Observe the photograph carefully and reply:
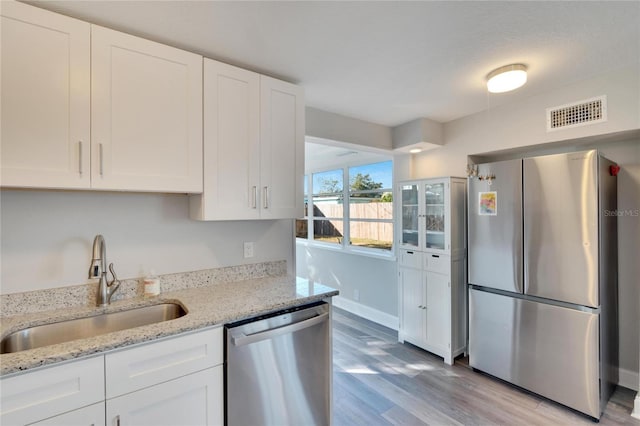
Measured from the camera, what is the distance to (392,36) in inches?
66.4

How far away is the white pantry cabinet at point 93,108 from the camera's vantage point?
4.36ft

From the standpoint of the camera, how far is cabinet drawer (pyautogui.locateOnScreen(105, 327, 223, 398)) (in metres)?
1.24

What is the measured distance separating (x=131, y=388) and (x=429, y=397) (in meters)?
2.09

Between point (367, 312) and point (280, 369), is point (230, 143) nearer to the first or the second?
point (280, 369)

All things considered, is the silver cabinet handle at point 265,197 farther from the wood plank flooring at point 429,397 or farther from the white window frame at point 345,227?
the white window frame at point 345,227

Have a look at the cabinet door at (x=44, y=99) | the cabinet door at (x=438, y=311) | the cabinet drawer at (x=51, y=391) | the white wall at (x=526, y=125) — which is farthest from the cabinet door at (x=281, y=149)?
the white wall at (x=526, y=125)

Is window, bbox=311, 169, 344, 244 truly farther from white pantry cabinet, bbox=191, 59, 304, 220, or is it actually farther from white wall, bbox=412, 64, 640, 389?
white pantry cabinet, bbox=191, 59, 304, 220

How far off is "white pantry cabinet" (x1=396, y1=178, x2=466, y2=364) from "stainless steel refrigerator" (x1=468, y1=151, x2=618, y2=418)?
0.21m

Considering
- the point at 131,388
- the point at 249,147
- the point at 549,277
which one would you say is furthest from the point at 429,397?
the point at 249,147

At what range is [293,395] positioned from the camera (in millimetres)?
1727

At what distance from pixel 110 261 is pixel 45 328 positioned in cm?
42

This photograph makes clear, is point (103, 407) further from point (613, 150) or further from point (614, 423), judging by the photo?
point (613, 150)

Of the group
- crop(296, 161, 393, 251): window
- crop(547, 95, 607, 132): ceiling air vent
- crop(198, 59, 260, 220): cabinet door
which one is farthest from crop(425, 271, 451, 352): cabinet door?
crop(198, 59, 260, 220): cabinet door

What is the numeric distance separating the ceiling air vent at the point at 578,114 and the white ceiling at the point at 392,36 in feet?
0.62
